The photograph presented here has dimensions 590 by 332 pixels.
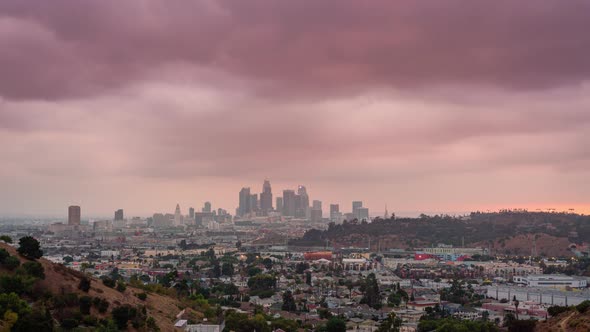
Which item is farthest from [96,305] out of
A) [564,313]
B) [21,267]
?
[564,313]

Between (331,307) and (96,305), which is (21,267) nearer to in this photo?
(96,305)

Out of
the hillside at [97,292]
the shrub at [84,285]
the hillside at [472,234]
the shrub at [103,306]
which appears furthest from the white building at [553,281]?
the shrub at [103,306]

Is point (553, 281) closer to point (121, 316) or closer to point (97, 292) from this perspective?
point (97, 292)

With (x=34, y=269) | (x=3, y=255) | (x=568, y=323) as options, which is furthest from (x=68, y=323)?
(x=568, y=323)

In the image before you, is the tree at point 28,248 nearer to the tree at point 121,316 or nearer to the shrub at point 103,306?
the shrub at point 103,306

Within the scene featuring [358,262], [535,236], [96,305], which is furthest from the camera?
[535,236]

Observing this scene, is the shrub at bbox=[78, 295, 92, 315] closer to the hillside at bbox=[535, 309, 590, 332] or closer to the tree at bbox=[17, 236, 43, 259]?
the tree at bbox=[17, 236, 43, 259]
